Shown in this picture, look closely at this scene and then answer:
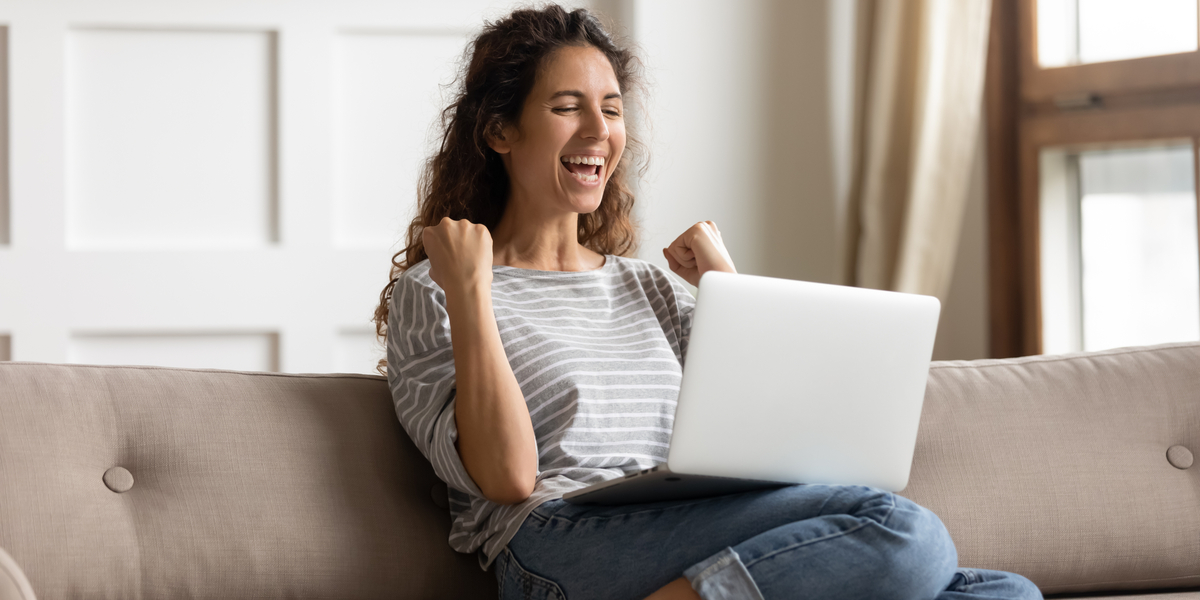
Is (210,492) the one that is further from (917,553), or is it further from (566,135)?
(917,553)

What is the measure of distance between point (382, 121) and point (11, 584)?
169 cm

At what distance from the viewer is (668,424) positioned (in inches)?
52.8

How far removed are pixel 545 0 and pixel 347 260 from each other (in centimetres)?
71

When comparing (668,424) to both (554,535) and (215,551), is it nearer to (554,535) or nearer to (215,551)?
(554,535)

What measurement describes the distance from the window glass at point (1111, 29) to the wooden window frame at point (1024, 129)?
3 centimetres

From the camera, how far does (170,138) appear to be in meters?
2.35

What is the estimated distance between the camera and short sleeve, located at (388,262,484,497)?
1.22 m

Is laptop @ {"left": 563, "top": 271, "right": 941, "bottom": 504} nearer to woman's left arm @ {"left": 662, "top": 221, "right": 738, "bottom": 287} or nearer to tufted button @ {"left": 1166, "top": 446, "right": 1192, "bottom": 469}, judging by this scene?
woman's left arm @ {"left": 662, "top": 221, "right": 738, "bottom": 287}

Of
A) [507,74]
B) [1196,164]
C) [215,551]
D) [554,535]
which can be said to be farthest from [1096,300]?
[215,551]

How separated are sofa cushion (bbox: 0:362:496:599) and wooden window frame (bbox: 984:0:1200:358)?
1644mm

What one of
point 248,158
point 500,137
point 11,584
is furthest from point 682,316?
point 248,158

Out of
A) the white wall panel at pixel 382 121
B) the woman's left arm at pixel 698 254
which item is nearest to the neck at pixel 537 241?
the woman's left arm at pixel 698 254

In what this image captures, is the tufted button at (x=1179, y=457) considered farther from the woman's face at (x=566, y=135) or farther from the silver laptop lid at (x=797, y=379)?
the woman's face at (x=566, y=135)

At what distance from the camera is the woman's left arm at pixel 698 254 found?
1475 mm
